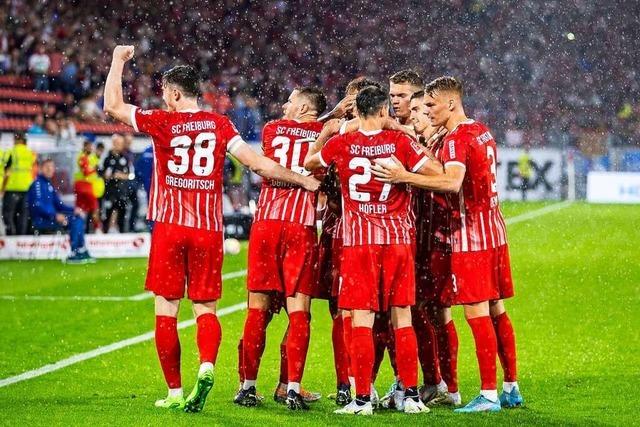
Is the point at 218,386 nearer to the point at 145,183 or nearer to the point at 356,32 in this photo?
the point at 145,183

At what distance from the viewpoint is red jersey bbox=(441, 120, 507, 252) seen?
6738 millimetres

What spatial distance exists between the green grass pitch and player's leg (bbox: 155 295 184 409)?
20cm

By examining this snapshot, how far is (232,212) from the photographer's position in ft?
64.3

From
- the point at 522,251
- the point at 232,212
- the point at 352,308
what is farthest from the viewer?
the point at 232,212

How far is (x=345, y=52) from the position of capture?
2972 centimetres

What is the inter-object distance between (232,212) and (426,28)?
1361 centimetres

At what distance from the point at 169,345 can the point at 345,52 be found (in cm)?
2353

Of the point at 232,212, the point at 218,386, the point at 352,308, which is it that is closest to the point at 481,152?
the point at 352,308

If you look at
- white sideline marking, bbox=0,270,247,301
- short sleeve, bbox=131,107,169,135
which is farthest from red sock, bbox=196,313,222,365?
white sideline marking, bbox=0,270,247,301

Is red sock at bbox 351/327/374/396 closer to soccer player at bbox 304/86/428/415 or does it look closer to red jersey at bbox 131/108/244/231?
soccer player at bbox 304/86/428/415

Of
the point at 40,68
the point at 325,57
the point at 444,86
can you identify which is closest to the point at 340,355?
the point at 444,86

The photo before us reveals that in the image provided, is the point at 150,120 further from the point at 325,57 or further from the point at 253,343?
the point at 325,57

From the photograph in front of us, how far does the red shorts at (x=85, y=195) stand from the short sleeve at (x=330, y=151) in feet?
A: 39.6

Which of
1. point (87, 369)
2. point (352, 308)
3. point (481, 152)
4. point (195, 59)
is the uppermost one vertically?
point (195, 59)
